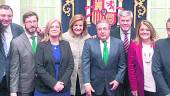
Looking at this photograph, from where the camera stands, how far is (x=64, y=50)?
16.6 ft

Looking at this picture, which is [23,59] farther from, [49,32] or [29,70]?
[49,32]

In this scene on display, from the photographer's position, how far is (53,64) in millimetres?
4973

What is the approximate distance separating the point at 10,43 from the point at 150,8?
11.3ft

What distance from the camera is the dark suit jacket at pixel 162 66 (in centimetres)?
473

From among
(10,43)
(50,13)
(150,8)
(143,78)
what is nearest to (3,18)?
(10,43)

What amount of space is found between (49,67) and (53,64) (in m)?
0.06

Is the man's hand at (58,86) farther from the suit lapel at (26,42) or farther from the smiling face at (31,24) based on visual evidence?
the smiling face at (31,24)

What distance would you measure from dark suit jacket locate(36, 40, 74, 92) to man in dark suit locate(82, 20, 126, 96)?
0.23 metres

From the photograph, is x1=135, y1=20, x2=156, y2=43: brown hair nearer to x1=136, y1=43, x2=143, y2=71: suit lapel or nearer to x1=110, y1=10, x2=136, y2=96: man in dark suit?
x1=136, y1=43, x2=143, y2=71: suit lapel

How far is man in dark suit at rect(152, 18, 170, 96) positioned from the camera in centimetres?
473

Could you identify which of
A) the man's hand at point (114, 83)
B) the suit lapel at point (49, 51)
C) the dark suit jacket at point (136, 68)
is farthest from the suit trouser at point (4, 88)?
the dark suit jacket at point (136, 68)

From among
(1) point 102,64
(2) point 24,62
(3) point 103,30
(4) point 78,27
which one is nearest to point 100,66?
(1) point 102,64

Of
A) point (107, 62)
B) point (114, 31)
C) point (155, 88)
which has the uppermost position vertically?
point (114, 31)

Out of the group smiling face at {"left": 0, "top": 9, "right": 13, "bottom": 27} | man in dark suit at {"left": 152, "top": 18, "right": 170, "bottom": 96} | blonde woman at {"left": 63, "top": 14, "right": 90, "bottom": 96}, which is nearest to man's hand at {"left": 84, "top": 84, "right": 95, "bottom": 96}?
blonde woman at {"left": 63, "top": 14, "right": 90, "bottom": 96}
